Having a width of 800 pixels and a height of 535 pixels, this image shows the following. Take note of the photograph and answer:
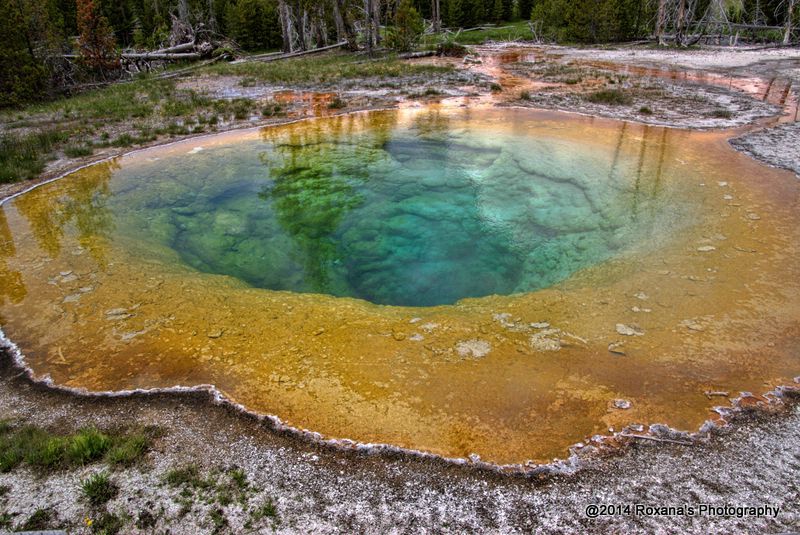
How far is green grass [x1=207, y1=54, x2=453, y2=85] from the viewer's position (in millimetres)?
17625

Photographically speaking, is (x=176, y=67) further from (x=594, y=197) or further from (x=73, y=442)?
(x=73, y=442)

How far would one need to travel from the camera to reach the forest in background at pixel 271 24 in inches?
637

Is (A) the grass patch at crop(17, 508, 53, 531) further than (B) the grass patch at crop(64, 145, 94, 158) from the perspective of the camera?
No

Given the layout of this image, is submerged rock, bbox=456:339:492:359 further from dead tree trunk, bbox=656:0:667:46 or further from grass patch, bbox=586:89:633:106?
dead tree trunk, bbox=656:0:667:46

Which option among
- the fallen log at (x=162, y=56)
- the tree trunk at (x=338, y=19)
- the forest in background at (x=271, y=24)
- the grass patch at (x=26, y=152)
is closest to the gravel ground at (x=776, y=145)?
the grass patch at (x=26, y=152)

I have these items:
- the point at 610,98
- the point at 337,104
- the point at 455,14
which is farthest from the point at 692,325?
the point at 455,14

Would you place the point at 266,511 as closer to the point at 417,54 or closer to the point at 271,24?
the point at 417,54

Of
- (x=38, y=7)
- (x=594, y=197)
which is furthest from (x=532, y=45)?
(x=594, y=197)

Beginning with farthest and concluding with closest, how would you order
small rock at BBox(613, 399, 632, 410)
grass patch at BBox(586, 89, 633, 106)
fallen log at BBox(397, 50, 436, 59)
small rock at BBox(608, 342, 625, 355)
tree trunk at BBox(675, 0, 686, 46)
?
fallen log at BBox(397, 50, 436, 59)
tree trunk at BBox(675, 0, 686, 46)
grass patch at BBox(586, 89, 633, 106)
small rock at BBox(608, 342, 625, 355)
small rock at BBox(613, 399, 632, 410)

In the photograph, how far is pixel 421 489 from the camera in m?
3.05

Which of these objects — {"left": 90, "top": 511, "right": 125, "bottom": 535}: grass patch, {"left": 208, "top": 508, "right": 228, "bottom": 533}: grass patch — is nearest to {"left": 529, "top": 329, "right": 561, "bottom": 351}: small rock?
{"left": 208, "top": 508, "right": 228, "bottom": 533}: grass patch

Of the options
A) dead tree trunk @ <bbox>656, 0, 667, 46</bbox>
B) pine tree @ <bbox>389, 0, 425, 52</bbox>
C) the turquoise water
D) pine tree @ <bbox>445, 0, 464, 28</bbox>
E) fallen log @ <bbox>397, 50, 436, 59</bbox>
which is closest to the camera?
the turquoise water

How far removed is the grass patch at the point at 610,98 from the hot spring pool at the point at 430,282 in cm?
274

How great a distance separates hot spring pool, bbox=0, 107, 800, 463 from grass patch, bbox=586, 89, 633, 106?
2.74m
